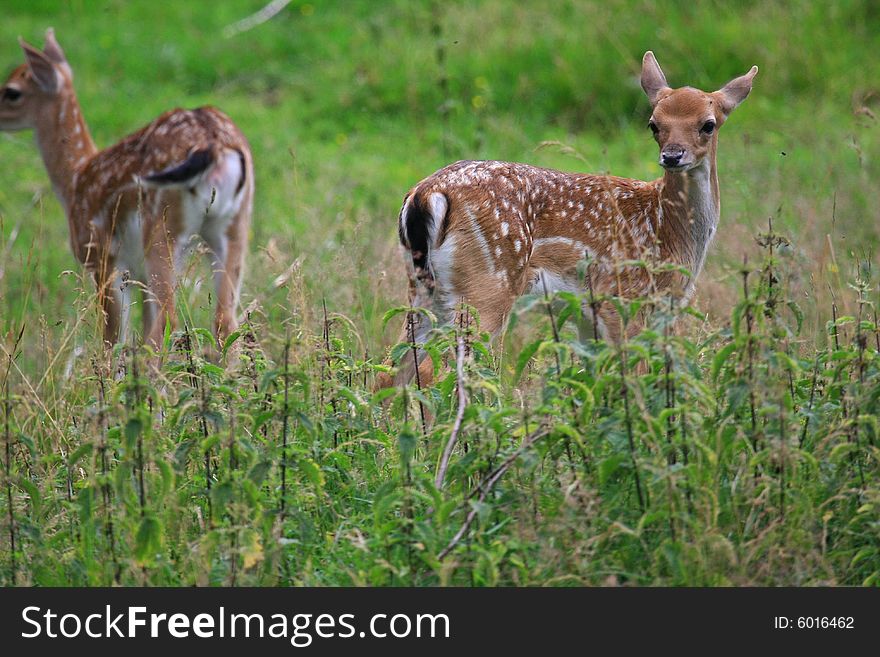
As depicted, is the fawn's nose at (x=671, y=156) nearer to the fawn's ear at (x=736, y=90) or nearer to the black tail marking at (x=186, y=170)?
the fawn's ear at (x=736, y=90)

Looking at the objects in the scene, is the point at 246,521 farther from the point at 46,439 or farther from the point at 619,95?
the point at 619,95

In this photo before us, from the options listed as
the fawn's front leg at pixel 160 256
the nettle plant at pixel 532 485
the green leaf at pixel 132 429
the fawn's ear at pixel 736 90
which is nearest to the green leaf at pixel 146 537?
the nettle plant at pixel 532 485

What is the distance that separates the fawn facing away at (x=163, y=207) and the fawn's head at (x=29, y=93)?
65 cm

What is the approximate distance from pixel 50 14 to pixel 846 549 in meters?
11.5

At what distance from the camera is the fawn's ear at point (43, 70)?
7.47m

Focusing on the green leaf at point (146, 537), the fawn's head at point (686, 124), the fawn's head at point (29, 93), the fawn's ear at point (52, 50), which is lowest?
the green leaf at point (146, 537)

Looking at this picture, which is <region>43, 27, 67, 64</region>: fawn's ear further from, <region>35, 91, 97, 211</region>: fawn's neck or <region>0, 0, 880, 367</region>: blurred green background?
<region>0, 0, 880, 367</region>: blurred green background

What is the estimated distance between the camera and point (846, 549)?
3.71 m

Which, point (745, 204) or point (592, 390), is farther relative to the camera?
point (745, 204)

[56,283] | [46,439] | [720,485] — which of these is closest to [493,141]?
→ [56,283]

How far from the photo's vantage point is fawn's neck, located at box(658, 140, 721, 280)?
5.59 m

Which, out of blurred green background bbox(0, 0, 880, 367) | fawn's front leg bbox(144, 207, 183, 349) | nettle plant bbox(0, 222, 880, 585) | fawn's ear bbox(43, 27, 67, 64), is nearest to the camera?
nettle plant bbox(0, 222, 880, 585)

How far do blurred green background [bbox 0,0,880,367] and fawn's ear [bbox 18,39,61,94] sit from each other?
2.51 feet

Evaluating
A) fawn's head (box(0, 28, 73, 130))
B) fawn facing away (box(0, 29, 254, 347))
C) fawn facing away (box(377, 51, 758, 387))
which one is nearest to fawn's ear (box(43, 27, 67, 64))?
fawn's head (box(0, 28, 73, 130))
